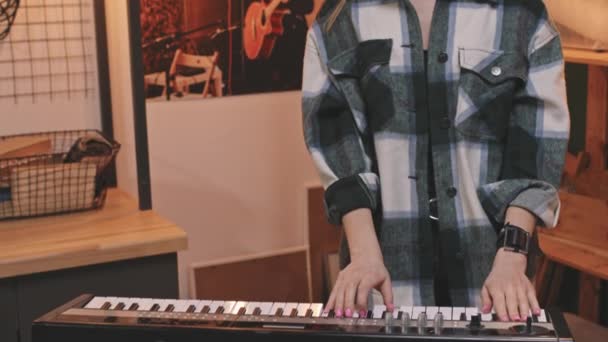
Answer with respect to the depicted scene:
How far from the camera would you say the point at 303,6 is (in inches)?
120

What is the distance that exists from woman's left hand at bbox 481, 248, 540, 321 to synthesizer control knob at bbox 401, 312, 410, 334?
117 mm

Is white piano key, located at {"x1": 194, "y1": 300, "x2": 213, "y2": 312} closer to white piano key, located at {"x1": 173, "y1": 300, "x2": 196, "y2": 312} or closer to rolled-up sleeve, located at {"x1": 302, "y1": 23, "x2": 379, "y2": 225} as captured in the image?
white piano key, located at {"x1": 173, "y1": 300, "x2": 196, "y2": 312}

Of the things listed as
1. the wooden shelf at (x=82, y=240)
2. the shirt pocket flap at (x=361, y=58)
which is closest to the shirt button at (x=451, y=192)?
the shirt pocket flap at (x=361, y=58)

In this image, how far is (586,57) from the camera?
7.80 feet

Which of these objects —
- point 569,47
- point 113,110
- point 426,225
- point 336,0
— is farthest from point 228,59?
point 426,225

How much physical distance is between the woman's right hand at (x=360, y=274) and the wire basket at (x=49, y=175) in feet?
3.02

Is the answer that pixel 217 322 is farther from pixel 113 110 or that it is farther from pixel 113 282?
pixel 113 110

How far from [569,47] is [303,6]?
892 mm

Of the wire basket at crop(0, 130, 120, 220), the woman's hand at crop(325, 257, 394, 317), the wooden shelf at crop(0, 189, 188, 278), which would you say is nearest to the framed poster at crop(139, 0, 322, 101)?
the wire basket at crop(0, 130, 120, 220)

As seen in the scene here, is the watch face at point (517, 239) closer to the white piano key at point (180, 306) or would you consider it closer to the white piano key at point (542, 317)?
the white piano key at point (542, 317)

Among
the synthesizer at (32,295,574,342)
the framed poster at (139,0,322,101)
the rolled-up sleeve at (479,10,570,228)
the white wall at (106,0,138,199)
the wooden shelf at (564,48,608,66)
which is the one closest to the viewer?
the synthesizer at (32,295,574,342)

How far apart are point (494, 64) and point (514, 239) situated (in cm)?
30

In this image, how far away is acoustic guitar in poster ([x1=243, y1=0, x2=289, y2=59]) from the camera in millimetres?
2988

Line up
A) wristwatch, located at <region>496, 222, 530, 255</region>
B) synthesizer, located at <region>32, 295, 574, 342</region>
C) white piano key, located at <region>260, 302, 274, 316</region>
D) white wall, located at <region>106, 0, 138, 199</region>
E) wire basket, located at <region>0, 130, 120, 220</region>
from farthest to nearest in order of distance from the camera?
white wall, located at <region>106, 0, 138, 199</region>, wire basket, located at <region>0, 130, 120, 220</region>, wristwatch, located at <region>496, 222, 530, 255</region>, white piano key, located at <region>260, 302, 274, 316</region>, synthesizer, located at <region>32, 295, 574, 342</region>
